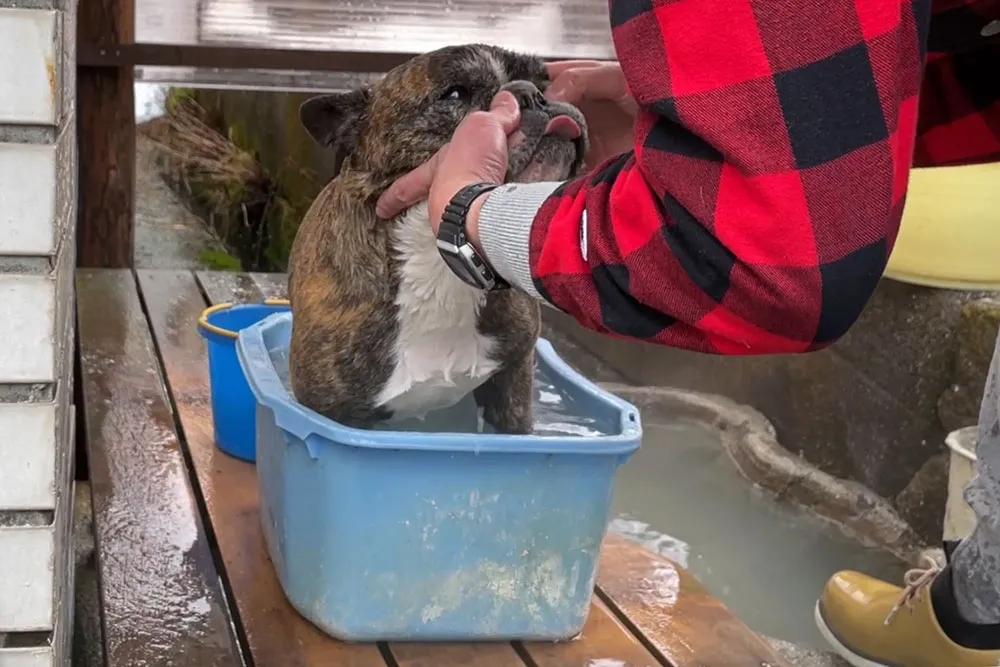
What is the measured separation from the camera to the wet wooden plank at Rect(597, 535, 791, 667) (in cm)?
185

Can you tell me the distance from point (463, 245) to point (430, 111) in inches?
23.1

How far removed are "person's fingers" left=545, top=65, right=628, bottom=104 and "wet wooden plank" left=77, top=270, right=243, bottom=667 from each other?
39.4 inches

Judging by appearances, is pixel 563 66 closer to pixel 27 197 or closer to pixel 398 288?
pixel 398 288

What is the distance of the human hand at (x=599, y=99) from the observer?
6.07ft

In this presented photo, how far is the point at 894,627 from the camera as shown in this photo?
2.19m

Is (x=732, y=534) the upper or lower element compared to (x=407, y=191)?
lower

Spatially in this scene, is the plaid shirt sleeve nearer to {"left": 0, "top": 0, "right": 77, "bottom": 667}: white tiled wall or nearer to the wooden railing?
{"left": 0, "top": 0, "right": 77, "bottom": 667}: white tiled wall

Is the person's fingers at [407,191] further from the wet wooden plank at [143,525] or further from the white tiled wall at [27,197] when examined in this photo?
the wet wooden plank at [143,525]

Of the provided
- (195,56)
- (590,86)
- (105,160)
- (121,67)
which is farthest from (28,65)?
(105,160)

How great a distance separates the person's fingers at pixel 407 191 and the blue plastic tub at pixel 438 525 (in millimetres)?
330

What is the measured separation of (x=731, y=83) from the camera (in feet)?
3.16

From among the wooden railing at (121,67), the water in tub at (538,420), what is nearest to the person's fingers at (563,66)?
the water in tub at (538,420)

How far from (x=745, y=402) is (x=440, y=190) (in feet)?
8.41

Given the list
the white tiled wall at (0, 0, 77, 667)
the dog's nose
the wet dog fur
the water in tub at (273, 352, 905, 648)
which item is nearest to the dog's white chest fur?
the wet dog fur
